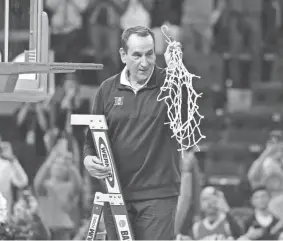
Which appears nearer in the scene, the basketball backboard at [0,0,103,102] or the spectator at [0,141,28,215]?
the basketball backboard at [0,0,103,102]

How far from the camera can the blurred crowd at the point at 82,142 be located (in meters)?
8.36

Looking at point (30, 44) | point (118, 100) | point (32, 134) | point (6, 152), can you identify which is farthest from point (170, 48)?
point (32, 134)

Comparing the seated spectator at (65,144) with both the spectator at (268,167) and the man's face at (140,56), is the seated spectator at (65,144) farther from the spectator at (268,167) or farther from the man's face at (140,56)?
the man's face at (140,56)

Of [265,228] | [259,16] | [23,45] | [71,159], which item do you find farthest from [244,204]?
[23,45]

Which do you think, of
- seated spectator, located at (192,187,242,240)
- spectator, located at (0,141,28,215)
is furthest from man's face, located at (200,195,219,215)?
spectator, located at (0,141,28,215)

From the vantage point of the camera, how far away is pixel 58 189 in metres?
9.31

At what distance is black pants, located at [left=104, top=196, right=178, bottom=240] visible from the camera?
15.3 ft

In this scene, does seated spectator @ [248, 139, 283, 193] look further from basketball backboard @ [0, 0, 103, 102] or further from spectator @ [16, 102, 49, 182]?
basketball backboard @ [0, 0, 103, 102]

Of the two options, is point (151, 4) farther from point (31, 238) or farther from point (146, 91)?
point (146, 91)

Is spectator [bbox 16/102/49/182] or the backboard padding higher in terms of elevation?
the backboard padding

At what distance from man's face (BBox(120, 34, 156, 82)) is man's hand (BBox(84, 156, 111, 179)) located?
46 cm

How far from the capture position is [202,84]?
10172 mm

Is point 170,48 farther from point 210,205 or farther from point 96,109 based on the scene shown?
point 210,205

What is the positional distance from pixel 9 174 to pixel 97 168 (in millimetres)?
4437
